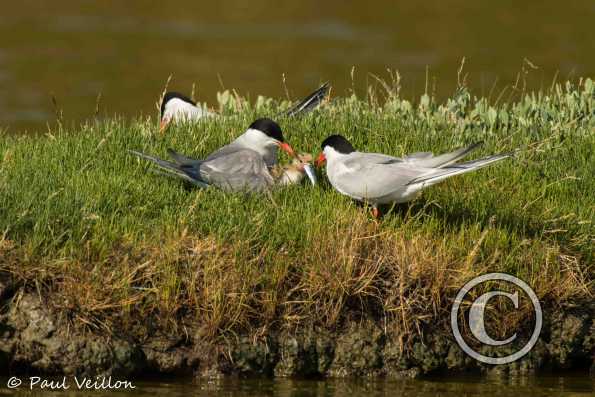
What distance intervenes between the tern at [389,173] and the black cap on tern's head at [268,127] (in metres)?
0.59

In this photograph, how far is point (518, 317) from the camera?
6.34 m

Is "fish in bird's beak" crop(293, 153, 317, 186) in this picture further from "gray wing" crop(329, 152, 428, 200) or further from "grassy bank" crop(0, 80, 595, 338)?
"gray wing" crop(329, 152, 428, 200)

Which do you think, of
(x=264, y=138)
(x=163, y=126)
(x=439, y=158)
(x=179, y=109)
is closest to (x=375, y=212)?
(x=439, y=158)

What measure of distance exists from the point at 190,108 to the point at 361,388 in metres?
4.03

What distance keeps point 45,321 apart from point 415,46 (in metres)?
11.0

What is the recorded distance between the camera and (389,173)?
6.55 m

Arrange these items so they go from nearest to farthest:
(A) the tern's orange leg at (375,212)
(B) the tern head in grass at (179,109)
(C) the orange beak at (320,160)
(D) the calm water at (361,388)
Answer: (D) the calm water at (361,388)
(A) the tern's orange leg at (375,212)
(C) the orange beak at (320,160)
(B) the tern head in grass at (179,109)

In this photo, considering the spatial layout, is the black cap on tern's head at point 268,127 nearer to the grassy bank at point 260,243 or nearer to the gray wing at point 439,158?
the grassy bank at point 260,243

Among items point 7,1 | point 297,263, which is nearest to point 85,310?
point 297,263

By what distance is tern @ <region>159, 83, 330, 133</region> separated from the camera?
834 cm

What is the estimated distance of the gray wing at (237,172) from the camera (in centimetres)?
699

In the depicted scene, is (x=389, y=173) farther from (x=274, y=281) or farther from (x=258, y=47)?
(x=258, y=47)

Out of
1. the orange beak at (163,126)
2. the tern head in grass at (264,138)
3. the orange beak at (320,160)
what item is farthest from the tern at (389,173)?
the orange beak at (163,126)

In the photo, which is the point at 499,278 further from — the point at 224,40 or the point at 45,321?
the point at 224,40
